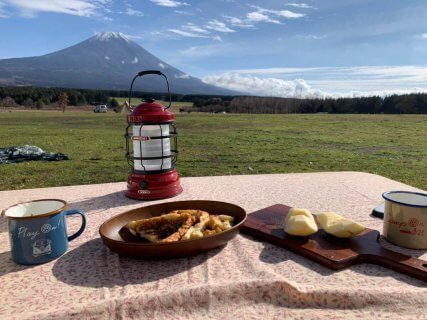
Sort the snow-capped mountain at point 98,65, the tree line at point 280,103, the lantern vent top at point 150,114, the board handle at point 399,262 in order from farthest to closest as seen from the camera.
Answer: the snow-capped mountain at point 98,65
the tree line at point 280,103
the lantern vent top at point 150,114
the board handle at point 399,262

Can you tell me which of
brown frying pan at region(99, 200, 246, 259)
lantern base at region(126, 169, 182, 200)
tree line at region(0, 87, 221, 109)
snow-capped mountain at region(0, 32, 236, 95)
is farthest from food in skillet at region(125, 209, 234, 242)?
snow-capped mountain at region(0, 32, 236, 95)

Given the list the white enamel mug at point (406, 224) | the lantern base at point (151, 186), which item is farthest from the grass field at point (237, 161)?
the white enamel mug at point (406, 224)

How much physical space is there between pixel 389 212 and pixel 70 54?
217 meters

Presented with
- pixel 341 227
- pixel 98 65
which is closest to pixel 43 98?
pixel 341 227

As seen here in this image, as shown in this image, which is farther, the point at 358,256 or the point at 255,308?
the point at 358,256

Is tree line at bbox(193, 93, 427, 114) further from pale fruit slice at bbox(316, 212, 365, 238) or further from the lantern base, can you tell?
pale fruit slice at bbox(316, 212, 365, 238)

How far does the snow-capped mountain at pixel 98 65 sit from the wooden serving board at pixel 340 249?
160033 mm

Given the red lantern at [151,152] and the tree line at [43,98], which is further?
the tree line at [43,98]

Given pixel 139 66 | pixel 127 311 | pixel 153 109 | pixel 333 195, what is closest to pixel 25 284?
pixel 127 311

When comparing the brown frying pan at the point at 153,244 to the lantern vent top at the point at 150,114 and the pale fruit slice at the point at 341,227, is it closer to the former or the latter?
the pale fruit slice at the point at 341,227

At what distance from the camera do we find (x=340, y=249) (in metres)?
1.25

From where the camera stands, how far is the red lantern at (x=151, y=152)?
1996mm

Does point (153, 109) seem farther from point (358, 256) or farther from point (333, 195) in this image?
point (358, 256)

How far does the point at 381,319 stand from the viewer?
97 centimetres
